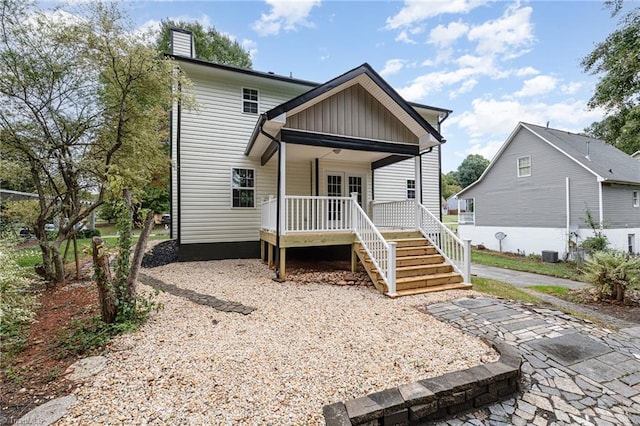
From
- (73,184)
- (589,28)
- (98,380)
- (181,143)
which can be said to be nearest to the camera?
(98,380)

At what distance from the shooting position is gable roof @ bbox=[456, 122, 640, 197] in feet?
42.5

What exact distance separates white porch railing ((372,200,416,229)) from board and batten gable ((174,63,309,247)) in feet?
12.5

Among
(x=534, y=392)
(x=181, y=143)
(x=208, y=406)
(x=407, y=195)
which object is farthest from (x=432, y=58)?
(x=208, y=406)

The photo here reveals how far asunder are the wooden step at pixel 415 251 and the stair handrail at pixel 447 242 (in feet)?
0.55

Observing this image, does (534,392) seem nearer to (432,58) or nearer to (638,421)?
(638,421)

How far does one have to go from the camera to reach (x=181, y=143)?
8914 millimetres

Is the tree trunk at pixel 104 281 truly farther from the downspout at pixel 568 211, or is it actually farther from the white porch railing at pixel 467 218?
the white porch railing at pixel 467 218

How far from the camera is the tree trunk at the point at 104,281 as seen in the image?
357 centimetres

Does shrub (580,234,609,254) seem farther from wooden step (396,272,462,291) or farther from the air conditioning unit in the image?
wooden step (396,272,462,291)

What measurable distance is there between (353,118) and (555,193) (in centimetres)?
1272

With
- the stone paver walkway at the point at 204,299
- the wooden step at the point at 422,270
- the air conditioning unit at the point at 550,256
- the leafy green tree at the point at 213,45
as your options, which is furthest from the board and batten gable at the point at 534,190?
the leafy green tree at the point at 213,45

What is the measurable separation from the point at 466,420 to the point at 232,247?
8176 mm

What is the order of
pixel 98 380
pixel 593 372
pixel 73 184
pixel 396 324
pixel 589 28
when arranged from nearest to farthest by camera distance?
pixel 98 380 < pixel 593 372 < pixel 396 324 < pixel 73 184 < pixel 589 28

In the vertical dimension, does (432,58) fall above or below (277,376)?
above
